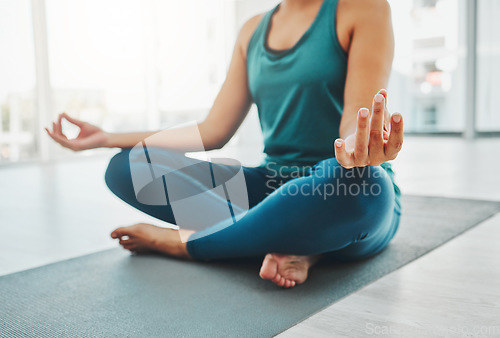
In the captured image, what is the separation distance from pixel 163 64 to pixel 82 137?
5036mm

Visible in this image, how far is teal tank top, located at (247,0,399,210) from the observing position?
1.15 m

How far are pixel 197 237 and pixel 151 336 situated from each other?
420 mm

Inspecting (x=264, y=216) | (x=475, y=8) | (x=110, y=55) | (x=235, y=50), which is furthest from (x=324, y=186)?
(x=475, y=8)

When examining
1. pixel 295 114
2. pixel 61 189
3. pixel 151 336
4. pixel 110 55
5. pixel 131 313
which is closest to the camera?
pixel 151 336

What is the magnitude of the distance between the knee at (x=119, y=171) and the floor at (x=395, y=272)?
287mm

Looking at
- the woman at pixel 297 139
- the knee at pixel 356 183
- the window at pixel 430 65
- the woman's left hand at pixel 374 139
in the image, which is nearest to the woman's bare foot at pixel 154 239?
the woman at pixel 297 139

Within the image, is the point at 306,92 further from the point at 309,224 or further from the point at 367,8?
the point at 309,224

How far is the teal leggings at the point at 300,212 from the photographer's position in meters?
0.96

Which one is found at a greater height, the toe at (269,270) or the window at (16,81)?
the window at (16,81)

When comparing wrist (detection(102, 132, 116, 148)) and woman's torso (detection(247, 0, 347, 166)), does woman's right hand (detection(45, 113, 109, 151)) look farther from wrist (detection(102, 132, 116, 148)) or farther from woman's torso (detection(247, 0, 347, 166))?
woman's torso (detection(247, 0, 347, 166))

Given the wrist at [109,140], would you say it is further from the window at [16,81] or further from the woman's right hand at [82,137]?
the window at [16,81]

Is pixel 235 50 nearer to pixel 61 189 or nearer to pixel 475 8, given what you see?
pixel 61 189

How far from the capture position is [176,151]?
1304 mm

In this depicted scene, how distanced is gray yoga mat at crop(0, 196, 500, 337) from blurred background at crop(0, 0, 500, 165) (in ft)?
12.3
